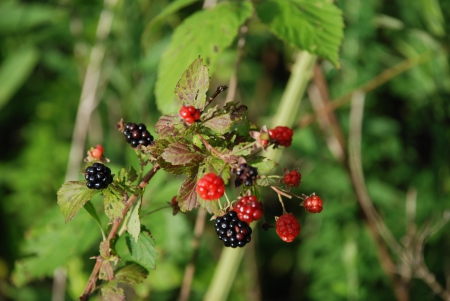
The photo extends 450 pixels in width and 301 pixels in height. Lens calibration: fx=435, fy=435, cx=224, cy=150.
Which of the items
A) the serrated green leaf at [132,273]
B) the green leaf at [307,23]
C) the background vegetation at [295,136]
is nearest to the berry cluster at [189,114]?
the serrated green leaf at [132,273]

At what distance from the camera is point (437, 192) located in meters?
2.84

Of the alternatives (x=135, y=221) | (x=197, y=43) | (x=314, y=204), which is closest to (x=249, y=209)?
(x=314, y=204)

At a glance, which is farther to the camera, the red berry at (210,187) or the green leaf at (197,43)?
the green leaf at (197,43)

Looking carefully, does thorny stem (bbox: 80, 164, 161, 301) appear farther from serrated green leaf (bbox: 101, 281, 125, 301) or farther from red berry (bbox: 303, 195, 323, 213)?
red berry (bbox: 303, 195, 323, 213)

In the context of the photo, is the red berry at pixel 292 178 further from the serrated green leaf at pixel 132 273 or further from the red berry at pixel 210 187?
the serrated green leaf at pixel 132 273

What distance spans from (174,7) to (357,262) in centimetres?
185

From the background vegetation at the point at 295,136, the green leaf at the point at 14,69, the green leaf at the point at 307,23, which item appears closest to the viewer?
the green leaf at the point at 307,23

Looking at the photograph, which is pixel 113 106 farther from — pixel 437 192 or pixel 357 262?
pixel 437 192

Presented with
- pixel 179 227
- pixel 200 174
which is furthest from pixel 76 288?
pixel 200 174

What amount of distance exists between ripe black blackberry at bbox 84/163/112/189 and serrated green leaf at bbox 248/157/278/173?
361 millimetres

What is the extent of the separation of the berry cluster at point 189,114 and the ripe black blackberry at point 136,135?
16 centimetres

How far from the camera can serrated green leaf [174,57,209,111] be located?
3.65 ft

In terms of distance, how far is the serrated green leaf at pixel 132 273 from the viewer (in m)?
1.21

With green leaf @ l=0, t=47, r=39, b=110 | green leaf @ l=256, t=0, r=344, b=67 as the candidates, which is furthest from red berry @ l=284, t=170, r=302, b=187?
green leaf @ l=0, t=47, r=39, b=110
